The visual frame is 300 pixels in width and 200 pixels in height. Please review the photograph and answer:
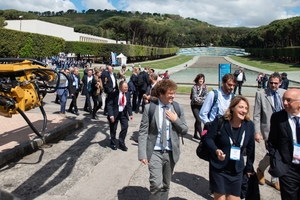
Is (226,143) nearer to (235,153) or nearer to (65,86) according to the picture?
(235,153)

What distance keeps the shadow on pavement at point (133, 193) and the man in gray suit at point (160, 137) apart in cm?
95

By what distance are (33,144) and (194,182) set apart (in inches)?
144

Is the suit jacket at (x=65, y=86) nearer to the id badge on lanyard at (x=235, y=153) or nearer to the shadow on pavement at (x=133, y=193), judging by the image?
the shadow on pavement at (x=133, y=193)

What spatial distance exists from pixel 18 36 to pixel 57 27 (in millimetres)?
34552

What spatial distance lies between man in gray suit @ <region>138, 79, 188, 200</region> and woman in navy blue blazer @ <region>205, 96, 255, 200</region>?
19.0 inches

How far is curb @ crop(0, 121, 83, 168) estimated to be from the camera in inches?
230

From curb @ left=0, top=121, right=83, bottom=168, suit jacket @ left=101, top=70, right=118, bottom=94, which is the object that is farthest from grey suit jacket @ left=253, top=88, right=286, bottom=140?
suit jacket @ left=101, top=70, right=118, bottom=94

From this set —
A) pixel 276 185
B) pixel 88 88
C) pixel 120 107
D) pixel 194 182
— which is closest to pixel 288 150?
pixel 276 185

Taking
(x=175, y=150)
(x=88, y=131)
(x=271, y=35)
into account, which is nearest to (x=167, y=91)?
(x=175, y=150)

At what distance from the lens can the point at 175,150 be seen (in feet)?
11.9

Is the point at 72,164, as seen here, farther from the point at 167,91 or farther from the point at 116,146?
the point at 167,91

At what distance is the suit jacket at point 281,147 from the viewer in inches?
126

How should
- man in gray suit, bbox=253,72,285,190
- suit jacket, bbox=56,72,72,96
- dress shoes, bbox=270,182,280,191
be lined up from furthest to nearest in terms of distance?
suit jacket, bbox=56,72,72,96 < dress shoes, bbox=270,182,280,191 < man in gray suit, bbox=253,72,285,190

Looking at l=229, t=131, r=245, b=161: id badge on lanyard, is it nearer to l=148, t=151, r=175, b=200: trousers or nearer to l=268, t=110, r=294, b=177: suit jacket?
l=268, t=110, r=294, b=177: suit jacket
